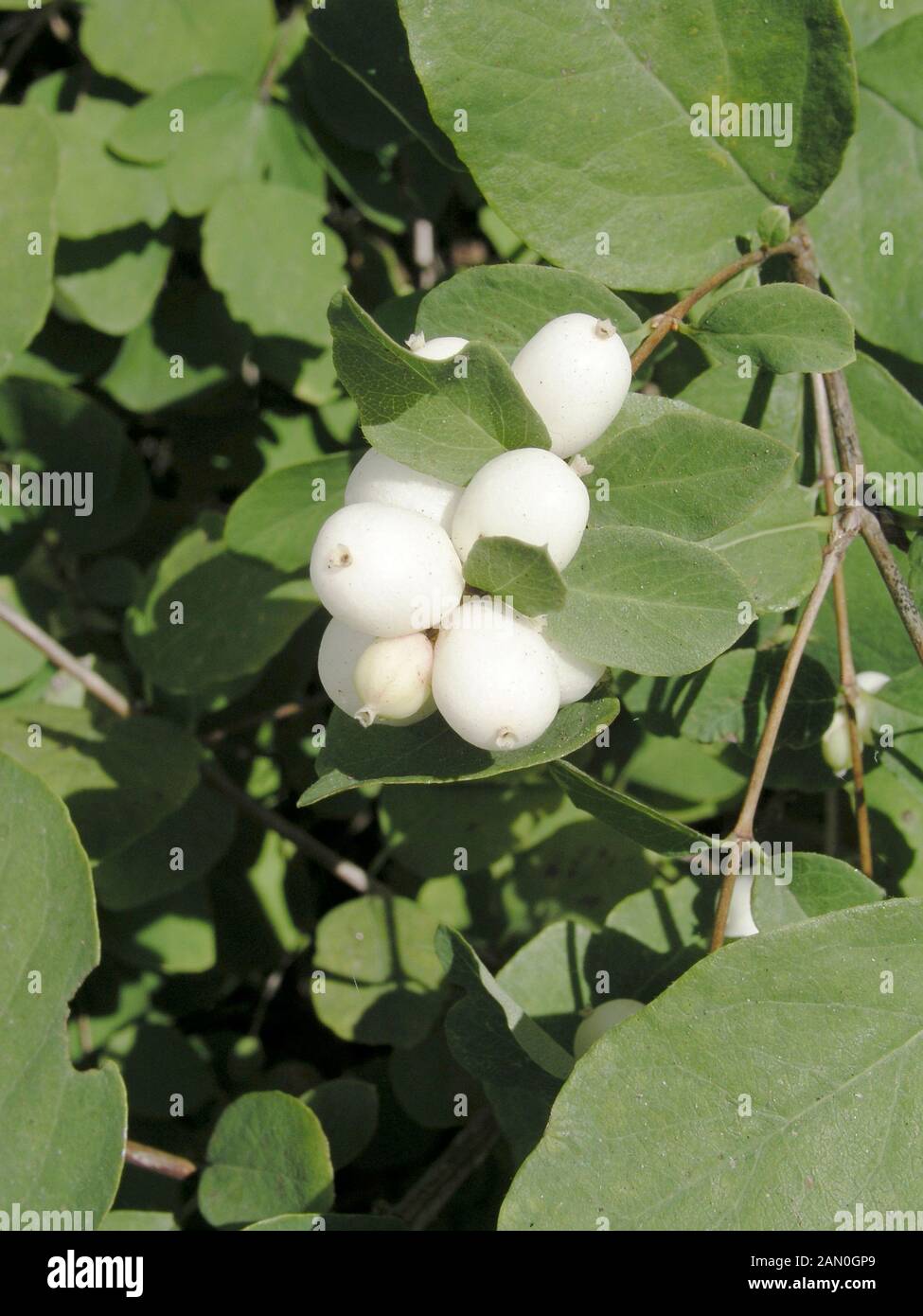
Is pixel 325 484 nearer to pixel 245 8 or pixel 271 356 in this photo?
pixel 271 356

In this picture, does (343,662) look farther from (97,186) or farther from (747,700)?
(97,186)

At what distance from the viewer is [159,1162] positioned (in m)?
1.58

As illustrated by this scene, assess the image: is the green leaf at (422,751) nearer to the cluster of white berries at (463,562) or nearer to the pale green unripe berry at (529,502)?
the cluster of white berries at (463,562)

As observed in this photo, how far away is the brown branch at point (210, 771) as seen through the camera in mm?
1789

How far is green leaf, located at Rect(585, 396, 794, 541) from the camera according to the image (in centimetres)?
96

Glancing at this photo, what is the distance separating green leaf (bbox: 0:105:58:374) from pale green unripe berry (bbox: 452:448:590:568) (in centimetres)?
106

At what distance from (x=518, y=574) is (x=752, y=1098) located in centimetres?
55

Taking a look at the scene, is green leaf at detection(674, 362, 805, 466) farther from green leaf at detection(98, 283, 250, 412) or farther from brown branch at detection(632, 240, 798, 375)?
green leaf at detection(98, 283, 250, 412)

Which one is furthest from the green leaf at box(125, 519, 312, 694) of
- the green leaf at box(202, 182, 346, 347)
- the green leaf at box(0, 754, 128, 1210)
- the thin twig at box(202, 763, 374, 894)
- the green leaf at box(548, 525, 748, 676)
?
the green leaf at box(548, 525, 748, 676)

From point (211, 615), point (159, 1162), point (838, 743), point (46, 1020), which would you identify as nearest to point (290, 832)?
point (211, 615)

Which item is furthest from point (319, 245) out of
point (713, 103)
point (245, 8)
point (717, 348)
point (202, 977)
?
point (202, 977)

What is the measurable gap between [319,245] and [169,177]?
259 millimetres

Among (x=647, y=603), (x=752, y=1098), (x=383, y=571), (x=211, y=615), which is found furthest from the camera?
(x=211, y=615)

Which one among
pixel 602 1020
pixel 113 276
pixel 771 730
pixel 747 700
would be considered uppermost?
pixel 113 276
